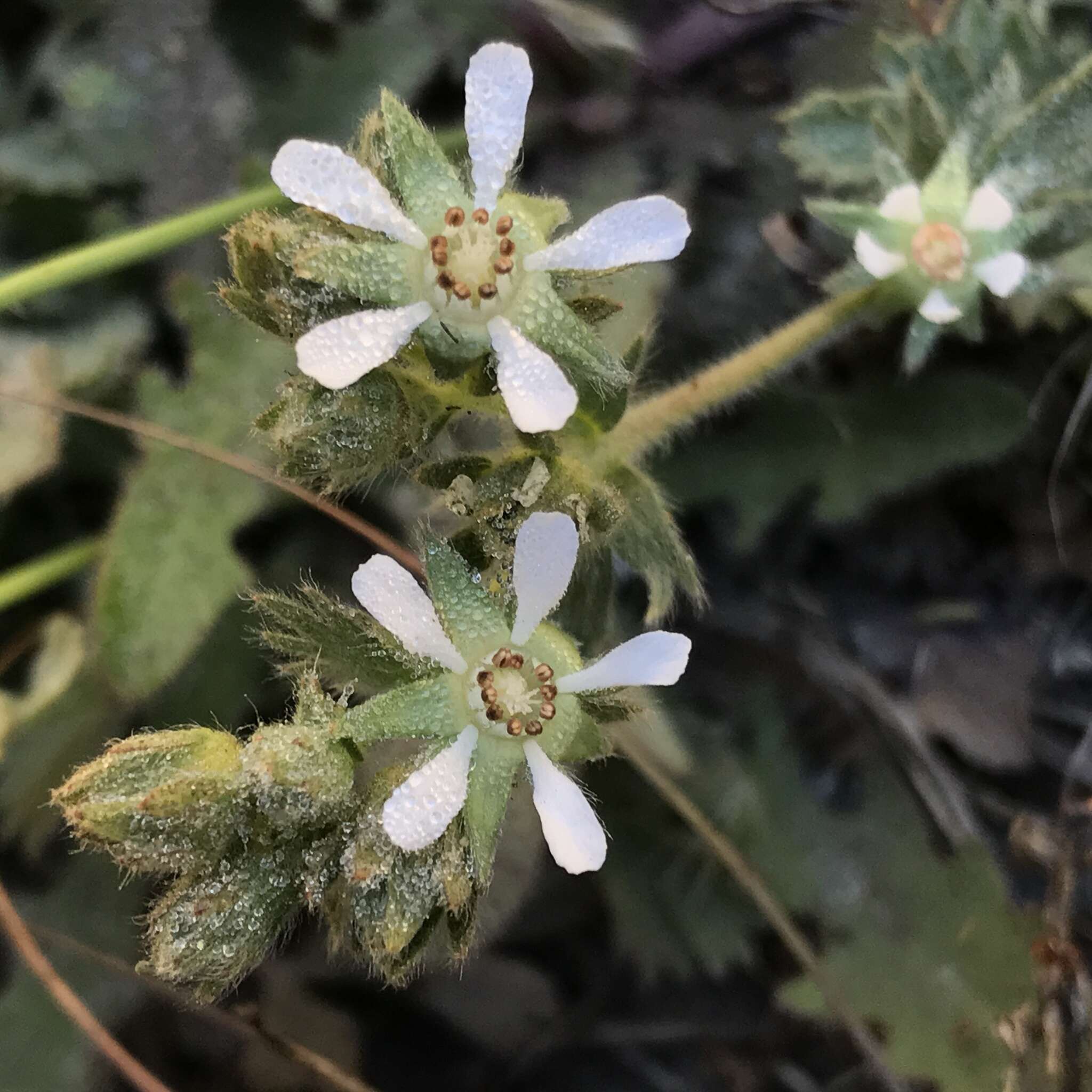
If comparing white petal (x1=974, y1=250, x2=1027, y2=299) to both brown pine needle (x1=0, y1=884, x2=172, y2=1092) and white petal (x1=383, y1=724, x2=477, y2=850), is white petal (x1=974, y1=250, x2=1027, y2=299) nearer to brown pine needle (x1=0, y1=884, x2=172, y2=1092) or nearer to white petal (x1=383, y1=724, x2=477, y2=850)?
white petal (x1=383, y1=724, x2=477, y2=850)

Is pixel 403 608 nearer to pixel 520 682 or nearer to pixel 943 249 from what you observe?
pixel 520 682

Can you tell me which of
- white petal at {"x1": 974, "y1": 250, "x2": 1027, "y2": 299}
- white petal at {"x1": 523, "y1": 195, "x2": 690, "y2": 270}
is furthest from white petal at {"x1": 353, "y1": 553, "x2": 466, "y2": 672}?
white petal at {"x1": 974, "y1": 250, "x2": 1027, "y2": 299}

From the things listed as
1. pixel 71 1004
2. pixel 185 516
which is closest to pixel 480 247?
pixel 185 516

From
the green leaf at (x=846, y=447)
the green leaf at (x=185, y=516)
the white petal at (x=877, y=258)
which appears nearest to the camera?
the white petal at (x=877, y=258)

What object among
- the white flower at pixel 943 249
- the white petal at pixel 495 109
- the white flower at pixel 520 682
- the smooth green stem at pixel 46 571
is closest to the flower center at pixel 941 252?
the white flower at pixel 943 249

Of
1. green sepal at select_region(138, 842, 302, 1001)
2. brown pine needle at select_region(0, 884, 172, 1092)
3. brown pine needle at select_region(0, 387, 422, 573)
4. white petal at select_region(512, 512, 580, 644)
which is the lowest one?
brown pine needle at select_region(0, 884, 172, 1092)

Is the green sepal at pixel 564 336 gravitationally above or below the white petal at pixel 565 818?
above

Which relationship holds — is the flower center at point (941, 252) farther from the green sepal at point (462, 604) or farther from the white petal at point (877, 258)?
the green sepal at point (462, 604)
